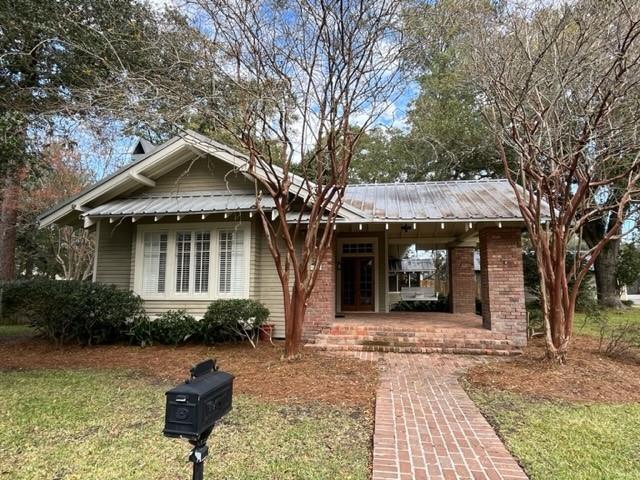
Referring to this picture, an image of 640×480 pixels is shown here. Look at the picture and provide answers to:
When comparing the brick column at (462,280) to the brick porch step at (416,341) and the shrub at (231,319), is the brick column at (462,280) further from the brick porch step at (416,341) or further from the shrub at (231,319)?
the shrub at (231,319)

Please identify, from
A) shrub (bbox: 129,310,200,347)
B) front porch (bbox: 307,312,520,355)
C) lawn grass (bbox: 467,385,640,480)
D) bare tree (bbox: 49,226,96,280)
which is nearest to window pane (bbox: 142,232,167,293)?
shrub (bbox: 129,310,200,347)

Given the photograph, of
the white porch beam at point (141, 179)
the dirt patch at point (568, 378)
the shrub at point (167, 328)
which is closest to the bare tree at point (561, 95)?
the dirt patch at point (568, 378)

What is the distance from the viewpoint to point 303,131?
7.50m

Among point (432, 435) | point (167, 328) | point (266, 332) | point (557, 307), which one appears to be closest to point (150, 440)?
point (432, 435)

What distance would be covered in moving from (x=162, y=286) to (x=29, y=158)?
4050mm

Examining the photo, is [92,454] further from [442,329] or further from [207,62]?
[442,329]

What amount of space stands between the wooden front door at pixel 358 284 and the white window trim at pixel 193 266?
483 centimetres

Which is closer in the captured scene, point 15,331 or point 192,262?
point 192,262

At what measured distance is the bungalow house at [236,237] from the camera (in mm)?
8812

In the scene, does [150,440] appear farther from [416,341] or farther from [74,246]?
[74,246]

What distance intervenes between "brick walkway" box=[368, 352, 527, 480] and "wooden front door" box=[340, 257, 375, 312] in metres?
7.14

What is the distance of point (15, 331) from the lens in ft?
40.0

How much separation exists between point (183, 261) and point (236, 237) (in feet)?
5.11

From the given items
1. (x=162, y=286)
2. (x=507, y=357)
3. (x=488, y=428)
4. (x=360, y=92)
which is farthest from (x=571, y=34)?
(x=162, y=286)
